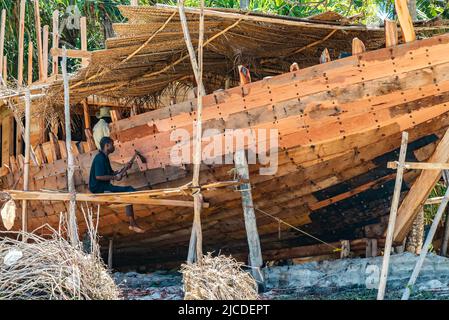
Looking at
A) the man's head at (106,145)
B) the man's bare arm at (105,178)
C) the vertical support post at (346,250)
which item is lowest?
the vertical support post at (346,250)

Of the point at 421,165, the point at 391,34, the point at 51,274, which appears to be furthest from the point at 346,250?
the point at 51,274

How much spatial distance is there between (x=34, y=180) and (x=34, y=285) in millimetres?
4574

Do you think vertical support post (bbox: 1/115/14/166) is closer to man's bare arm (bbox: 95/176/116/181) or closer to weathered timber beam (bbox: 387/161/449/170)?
man's bare arm (bbox: 95/176/116/181)

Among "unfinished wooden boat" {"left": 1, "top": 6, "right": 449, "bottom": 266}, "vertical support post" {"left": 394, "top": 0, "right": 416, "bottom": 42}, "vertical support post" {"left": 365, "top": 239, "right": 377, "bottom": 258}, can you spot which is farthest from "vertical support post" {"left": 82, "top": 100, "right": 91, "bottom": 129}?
"vertical support post" {"left": 394, "top": 0, "right": 416, "bottom": 42}

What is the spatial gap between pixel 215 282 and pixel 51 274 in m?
1.25

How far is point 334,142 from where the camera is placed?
27.8ft

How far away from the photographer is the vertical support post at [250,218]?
27.6 feet

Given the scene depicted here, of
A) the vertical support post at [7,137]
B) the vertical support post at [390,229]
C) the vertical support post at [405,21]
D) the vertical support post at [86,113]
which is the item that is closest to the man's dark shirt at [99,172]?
the vertical support post at [86,113]

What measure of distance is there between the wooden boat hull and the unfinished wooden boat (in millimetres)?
10

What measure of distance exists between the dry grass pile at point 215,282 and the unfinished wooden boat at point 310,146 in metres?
2.00

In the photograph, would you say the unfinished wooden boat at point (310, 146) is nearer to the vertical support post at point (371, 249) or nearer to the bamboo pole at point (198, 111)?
the vertical support post at point (371, 249)

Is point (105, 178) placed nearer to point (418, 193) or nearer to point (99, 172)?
point (99, 172)
